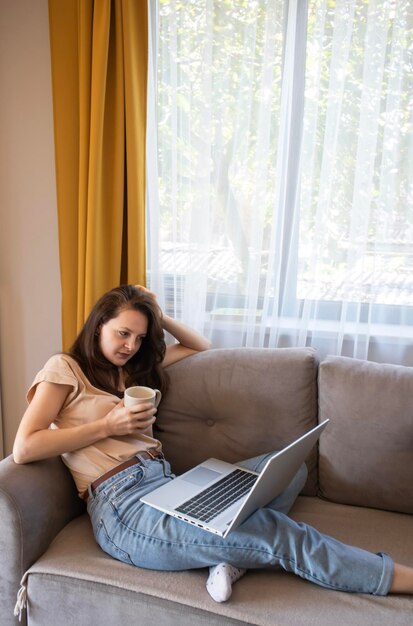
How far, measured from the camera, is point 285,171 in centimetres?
217

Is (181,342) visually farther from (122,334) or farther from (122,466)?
(122,466)

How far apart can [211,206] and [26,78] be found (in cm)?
96

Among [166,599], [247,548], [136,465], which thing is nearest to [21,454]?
[136,465]

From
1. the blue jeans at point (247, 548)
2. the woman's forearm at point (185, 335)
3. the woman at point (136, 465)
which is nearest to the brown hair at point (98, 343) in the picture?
the woman at point (136, 465)

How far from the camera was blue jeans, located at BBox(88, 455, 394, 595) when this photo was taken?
1395 millimetres

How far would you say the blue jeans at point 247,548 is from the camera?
139cm

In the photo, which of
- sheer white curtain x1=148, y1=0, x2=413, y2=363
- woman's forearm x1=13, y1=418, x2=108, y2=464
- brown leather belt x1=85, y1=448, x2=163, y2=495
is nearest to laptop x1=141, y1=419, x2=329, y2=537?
brown leather belt x1=85, y1=448, x2=163, y2=495

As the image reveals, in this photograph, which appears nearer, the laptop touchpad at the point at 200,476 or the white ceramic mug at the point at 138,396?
the white ceramic mug at the point at 138,396

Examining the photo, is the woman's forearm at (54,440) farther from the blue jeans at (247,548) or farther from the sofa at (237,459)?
the blue jeans at (247,548)

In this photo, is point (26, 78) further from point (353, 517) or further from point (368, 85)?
point (353, 517)

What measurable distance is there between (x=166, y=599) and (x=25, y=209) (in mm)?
1731

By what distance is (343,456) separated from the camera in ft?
6.05

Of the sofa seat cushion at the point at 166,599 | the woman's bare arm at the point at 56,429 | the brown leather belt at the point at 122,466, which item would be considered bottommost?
the sofa seat cushion at the point at 166,599

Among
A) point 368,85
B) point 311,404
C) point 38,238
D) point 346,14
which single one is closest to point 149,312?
point 311,404
